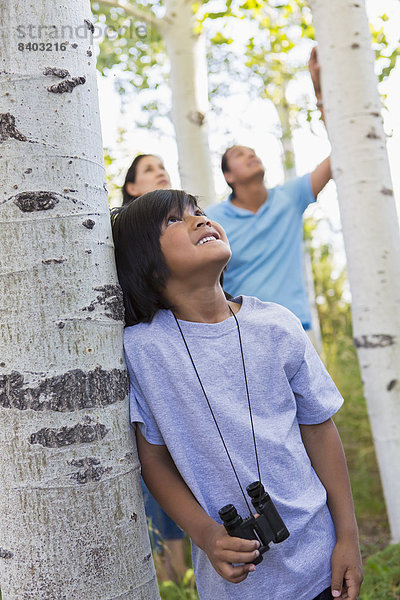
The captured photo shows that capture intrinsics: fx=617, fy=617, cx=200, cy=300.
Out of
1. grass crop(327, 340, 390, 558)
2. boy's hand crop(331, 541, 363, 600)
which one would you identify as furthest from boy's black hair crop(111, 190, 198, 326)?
grass crop(327, 340, 390, 558)

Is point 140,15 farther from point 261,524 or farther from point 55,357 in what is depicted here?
point 261,524

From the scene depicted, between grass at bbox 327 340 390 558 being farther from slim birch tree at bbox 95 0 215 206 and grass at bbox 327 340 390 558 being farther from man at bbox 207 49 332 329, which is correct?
slim birch tree at bbox 95 0 215 206

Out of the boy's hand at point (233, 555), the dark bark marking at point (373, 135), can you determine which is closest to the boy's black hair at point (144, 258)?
the boy's hand at point (233, 555)

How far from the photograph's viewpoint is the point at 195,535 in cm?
136

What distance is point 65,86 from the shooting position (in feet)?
4.32

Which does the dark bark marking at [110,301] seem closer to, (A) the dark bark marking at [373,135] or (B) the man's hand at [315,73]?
(A) the dark bark marking at [373,135]

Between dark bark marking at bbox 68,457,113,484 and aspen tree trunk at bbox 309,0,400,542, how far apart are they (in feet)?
7.51

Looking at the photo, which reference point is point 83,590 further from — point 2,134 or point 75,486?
point 2,134

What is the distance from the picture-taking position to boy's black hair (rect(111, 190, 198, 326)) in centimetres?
159

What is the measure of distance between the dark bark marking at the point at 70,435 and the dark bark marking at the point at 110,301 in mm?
235

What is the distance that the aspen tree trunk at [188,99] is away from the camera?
5.09 metres

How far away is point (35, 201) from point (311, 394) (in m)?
0.81

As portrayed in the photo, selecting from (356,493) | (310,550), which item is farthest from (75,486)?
(356,493)

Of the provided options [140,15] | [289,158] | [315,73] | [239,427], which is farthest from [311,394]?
[289,158]
